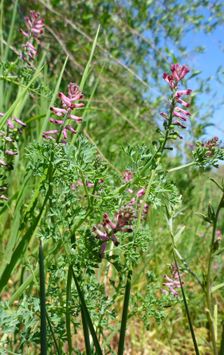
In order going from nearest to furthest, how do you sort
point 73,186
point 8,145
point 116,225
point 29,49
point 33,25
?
point 116,225, point 73,186, point 8,145, point 29,49, point 33,25

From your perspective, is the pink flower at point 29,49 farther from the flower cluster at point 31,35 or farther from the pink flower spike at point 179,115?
the pink flower spike at point 179,115

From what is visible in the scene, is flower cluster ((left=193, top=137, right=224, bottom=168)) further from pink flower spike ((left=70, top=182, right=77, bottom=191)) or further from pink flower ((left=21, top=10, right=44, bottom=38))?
pink flower ((left=21, top=10, right=44, bottom=38))

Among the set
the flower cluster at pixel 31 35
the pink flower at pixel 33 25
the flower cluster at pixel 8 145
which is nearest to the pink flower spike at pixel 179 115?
the flower cluster at pixel 8 145

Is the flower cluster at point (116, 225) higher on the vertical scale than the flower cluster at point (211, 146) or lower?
lower

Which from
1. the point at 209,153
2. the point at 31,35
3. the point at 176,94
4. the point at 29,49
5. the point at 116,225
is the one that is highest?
the point at 31,35

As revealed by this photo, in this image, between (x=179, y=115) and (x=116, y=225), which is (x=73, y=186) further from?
(x=179, y=115)

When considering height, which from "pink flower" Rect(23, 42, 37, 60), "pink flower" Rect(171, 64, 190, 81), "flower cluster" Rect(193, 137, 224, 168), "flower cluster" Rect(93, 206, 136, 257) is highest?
"pink flower" Rect(23, 42, 37, 60)

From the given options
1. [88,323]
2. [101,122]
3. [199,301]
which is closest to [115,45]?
[101,122]

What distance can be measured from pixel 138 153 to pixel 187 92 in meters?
0.16

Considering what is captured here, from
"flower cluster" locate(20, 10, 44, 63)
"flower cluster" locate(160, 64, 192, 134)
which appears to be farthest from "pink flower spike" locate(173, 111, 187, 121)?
"flower cluster" locate(20, 10, 44, 63)

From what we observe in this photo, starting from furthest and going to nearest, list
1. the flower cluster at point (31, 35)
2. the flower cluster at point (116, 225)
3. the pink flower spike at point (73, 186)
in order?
the flower cluster at point (31, 35), the pink flower spike at point (73, 186), the flower cluster at point (116, 225)

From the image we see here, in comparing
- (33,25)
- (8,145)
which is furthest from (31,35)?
(8,145)

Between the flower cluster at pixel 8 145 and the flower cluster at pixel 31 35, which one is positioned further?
A: the flower cluster at pixel 31 35

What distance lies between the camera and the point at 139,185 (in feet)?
3.04
